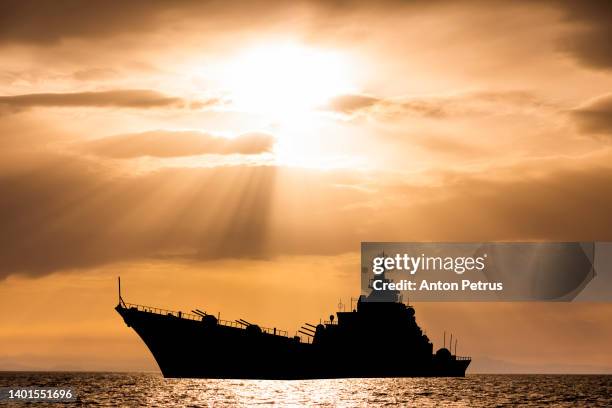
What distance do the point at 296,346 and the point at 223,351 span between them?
24.4 ft

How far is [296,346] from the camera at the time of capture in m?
84.1

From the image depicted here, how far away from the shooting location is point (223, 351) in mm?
82688

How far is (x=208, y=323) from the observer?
263 ft

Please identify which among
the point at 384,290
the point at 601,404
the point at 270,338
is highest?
the point at 384,290

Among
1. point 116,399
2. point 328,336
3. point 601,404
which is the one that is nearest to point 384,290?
point 328,336

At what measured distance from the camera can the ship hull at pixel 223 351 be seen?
80875 mm

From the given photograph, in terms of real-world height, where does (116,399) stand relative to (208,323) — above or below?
below

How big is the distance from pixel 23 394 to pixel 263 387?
21456mm

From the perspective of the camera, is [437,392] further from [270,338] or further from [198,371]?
[198,371]

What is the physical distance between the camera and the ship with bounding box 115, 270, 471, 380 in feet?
267

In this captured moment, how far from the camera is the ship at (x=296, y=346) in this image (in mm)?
81312

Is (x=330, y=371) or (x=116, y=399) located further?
(x=330, y=371)

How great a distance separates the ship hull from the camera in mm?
80875

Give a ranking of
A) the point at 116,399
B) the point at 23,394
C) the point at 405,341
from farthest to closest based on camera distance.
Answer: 1. the point at 405,341
2. the point at 23,394
3. the point at 116,399
